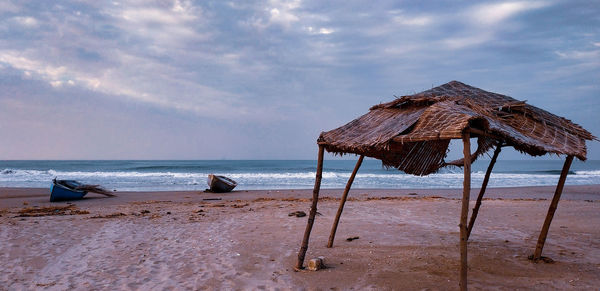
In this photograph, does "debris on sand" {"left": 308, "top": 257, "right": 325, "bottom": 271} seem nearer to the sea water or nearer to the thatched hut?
the thatched hut

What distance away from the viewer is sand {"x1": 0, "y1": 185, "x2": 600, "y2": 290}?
182 inches

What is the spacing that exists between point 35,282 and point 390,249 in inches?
191

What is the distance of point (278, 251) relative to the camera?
6.10 metres

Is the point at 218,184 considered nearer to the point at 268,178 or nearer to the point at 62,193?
the point at 62,193

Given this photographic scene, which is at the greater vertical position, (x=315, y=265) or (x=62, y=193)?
(x=315, y=265)

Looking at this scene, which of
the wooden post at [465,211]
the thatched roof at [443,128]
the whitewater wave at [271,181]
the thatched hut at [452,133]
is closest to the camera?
the wooden post at [465,211]

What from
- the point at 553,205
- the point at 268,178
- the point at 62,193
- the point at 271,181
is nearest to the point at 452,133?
the point at 553,205

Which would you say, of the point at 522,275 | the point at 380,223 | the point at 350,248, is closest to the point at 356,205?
the point at 380,223

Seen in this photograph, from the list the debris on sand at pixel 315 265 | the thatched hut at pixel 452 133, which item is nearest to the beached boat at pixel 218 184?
the thatched hut at pixel 452 133

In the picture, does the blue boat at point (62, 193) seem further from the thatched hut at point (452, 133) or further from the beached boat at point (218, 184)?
the thatched hut at point (452, 133)

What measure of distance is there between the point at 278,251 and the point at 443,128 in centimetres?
334

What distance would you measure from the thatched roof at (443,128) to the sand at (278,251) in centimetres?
151

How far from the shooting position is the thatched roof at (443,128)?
13.7 feet

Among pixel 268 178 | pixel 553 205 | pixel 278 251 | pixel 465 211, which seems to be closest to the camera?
pixel 465 211
